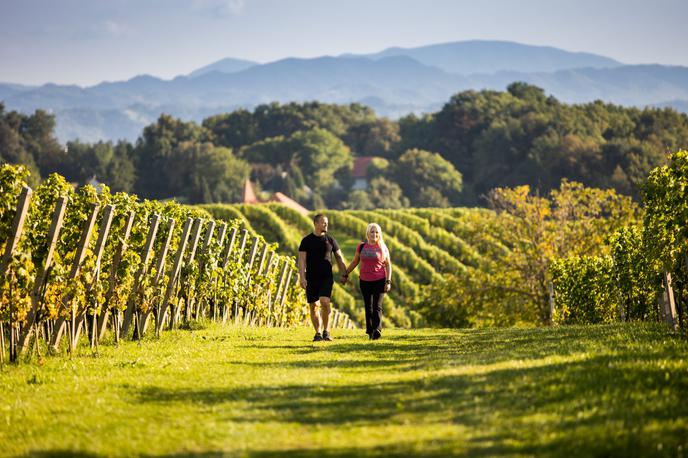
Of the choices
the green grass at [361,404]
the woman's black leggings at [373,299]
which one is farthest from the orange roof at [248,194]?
the green grass at [361,404]

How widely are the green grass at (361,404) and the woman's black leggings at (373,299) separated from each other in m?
2.91

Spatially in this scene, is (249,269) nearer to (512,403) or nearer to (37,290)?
(37,290)

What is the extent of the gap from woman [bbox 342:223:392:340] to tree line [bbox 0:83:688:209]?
65.1 meters

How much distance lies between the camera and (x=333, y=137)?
422ft

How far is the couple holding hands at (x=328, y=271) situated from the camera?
13.2m

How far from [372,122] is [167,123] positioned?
116ft

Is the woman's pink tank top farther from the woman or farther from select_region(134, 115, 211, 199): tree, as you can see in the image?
select_region(134, 115, 211, 199): tree

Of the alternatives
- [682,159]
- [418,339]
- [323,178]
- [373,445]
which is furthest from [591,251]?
[323,178]

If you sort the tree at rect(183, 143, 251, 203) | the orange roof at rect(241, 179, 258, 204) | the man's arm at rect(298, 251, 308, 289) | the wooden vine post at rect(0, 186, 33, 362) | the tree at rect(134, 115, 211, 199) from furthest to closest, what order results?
the tree at rect(134, 115, 211, 199) → the tree at rect(183, 143, 251, 203) → the orange roof at rect(241, 179, 258, 204) → the man's arm at rect(298, 251, 308, 289) → the wooden vine post at rect(0, 186, 33, 362)

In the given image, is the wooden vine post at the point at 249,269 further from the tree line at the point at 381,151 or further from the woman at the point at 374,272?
the tree line at the point at 381,151

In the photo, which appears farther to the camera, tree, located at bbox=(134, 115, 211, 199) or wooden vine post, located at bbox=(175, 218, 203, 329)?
tree, located at bbox=(134, 115, 211, 199)

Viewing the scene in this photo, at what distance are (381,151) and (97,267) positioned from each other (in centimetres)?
12220

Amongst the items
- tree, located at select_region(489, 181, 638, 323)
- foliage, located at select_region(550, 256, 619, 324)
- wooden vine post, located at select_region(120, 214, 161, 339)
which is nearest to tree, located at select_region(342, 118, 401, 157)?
tree, located at select_region(489, 181, 638, 323)

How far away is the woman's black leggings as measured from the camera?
13.6 meters
